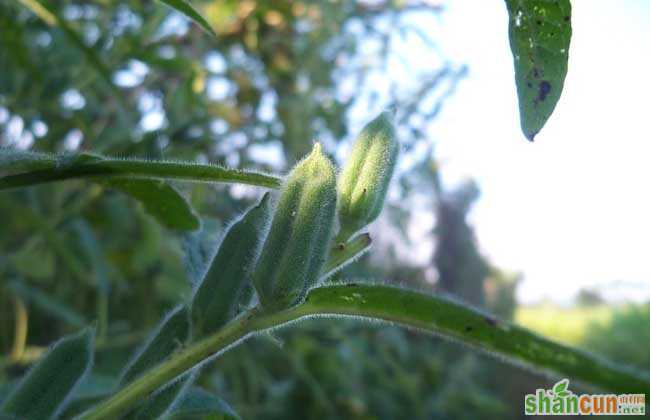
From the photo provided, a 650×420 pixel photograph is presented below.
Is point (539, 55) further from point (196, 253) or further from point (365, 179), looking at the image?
point (196, 253)

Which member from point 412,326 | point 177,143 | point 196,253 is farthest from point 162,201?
point 177,143

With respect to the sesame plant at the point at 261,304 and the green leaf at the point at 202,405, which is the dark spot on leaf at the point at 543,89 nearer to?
the sesame plant at the point at 261,304

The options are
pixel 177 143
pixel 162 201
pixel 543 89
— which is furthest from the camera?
pixel 177 143

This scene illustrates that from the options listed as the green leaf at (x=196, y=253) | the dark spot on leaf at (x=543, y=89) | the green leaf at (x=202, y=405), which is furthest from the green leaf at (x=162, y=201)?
the dark spot on leaf at (x=543, y=89)

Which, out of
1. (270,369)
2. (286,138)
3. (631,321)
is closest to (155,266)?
(286,138)

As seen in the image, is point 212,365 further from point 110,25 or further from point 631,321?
point 631,321

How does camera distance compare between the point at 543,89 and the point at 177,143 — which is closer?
the point at 543,89
